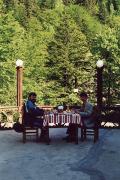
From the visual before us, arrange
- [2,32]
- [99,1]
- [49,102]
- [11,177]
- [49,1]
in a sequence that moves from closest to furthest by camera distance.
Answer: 1. [11,177]
2. [2,32]
3. [49,102]
4. [49,1]
5. [99,1]

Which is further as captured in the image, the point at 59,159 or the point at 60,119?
the point at 60,119

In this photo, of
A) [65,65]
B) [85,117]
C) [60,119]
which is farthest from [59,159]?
[65,65]

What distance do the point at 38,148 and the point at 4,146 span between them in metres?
0.96

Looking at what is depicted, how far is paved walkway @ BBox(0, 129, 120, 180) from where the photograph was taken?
8.84m

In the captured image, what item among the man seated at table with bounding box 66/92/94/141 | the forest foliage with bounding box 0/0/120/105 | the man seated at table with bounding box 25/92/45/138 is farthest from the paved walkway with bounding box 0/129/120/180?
the forest foliage with bounding box 0/0/120/105

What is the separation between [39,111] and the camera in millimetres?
12469

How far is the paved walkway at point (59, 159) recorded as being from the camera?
884 cm

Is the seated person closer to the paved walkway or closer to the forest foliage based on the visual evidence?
the paved walkway

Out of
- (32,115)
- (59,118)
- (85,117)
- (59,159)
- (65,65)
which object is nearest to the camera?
(59,159)

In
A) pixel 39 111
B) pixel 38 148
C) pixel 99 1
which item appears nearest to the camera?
pixel 38 148

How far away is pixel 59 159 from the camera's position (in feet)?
34.0

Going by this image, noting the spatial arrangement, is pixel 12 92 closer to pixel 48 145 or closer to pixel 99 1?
pixel 48 145

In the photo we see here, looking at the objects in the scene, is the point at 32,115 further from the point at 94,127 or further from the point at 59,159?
the point at 59,159

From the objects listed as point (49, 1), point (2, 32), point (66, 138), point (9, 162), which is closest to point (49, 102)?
point (2, 32)
